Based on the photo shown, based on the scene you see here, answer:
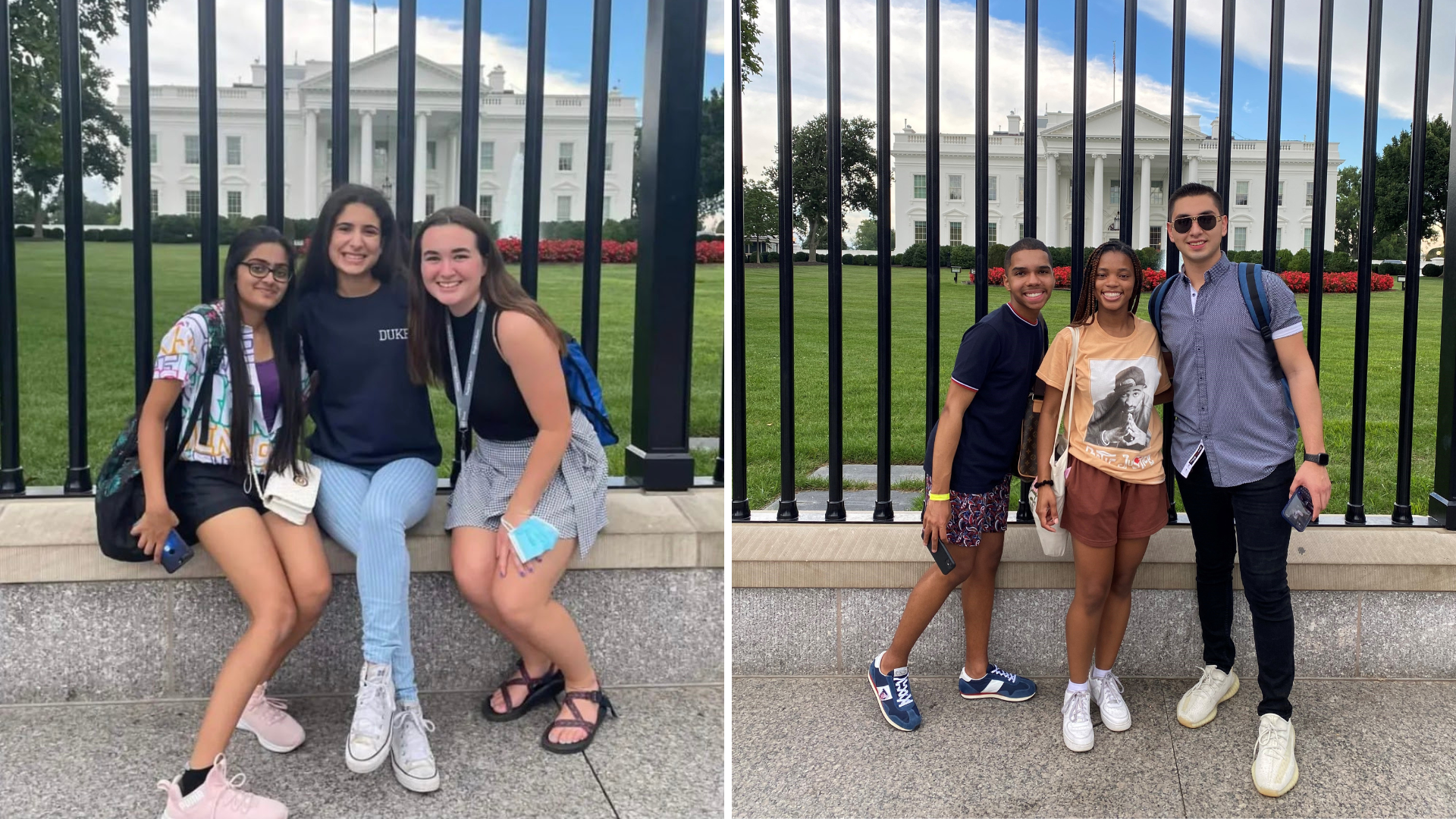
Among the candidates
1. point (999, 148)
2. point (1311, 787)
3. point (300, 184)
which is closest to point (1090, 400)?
point (1311, 787)

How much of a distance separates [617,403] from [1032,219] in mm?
4528

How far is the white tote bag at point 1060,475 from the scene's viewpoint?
121 inches

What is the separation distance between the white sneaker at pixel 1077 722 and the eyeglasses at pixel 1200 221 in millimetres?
1480

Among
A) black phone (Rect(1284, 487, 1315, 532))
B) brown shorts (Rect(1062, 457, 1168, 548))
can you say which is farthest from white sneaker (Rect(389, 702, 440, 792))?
black phone (Rect(1284, 487, 1315, 532))

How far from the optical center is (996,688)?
3.50 metres

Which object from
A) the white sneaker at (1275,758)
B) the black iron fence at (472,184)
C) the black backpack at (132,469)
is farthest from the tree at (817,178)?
the white sneaker at (1275,758)

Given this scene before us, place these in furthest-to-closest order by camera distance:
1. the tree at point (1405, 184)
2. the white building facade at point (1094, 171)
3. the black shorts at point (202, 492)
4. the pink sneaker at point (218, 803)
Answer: the white building facade at point (1094, 171)
the tree at point (1405, 184)
the black shorts at point (202, 492)
the pink sneaker at point (218, 803)

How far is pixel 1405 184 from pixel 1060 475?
834 cm

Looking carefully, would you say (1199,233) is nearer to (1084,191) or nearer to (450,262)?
(1084,191)

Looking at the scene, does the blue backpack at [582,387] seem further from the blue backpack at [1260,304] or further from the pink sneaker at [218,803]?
the blue backpack at [1260,304]

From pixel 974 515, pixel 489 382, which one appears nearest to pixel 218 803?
pixel 489 382

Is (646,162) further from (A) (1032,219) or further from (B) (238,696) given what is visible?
(B) (238,696)

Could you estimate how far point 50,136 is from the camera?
6109 mm

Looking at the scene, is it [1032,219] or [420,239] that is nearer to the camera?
[420,239]
